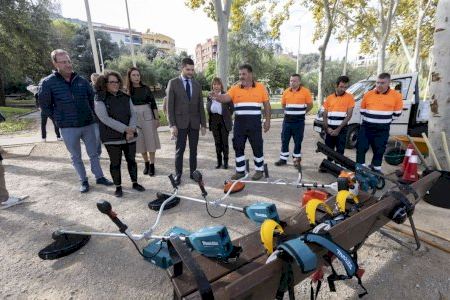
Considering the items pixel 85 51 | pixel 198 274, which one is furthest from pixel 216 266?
pixel 85 51

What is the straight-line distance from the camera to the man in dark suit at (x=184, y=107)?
4262mm

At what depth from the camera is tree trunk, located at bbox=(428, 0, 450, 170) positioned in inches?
147

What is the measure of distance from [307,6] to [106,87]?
45.1 ft

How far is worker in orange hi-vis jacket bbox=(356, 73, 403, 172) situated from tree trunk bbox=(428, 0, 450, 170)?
18.1 inches

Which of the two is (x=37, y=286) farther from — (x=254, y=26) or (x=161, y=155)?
(x=254, y=26)

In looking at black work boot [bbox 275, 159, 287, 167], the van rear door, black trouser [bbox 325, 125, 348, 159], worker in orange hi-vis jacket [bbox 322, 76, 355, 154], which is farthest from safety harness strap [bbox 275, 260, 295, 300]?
the van rear door

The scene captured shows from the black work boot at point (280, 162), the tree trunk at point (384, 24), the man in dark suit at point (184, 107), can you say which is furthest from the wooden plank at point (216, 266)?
the tree trunk at point (384, 24)

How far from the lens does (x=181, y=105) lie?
4.31m

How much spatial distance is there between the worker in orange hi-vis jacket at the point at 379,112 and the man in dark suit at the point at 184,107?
2753 mm

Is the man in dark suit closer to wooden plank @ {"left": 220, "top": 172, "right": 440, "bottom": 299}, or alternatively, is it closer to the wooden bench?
the wooden bench

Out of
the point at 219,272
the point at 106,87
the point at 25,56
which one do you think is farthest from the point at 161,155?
the point at 25,56

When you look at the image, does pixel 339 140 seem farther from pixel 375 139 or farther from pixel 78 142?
pixel 78 142

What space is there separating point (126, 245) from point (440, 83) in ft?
15.7

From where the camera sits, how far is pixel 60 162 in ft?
20.2
